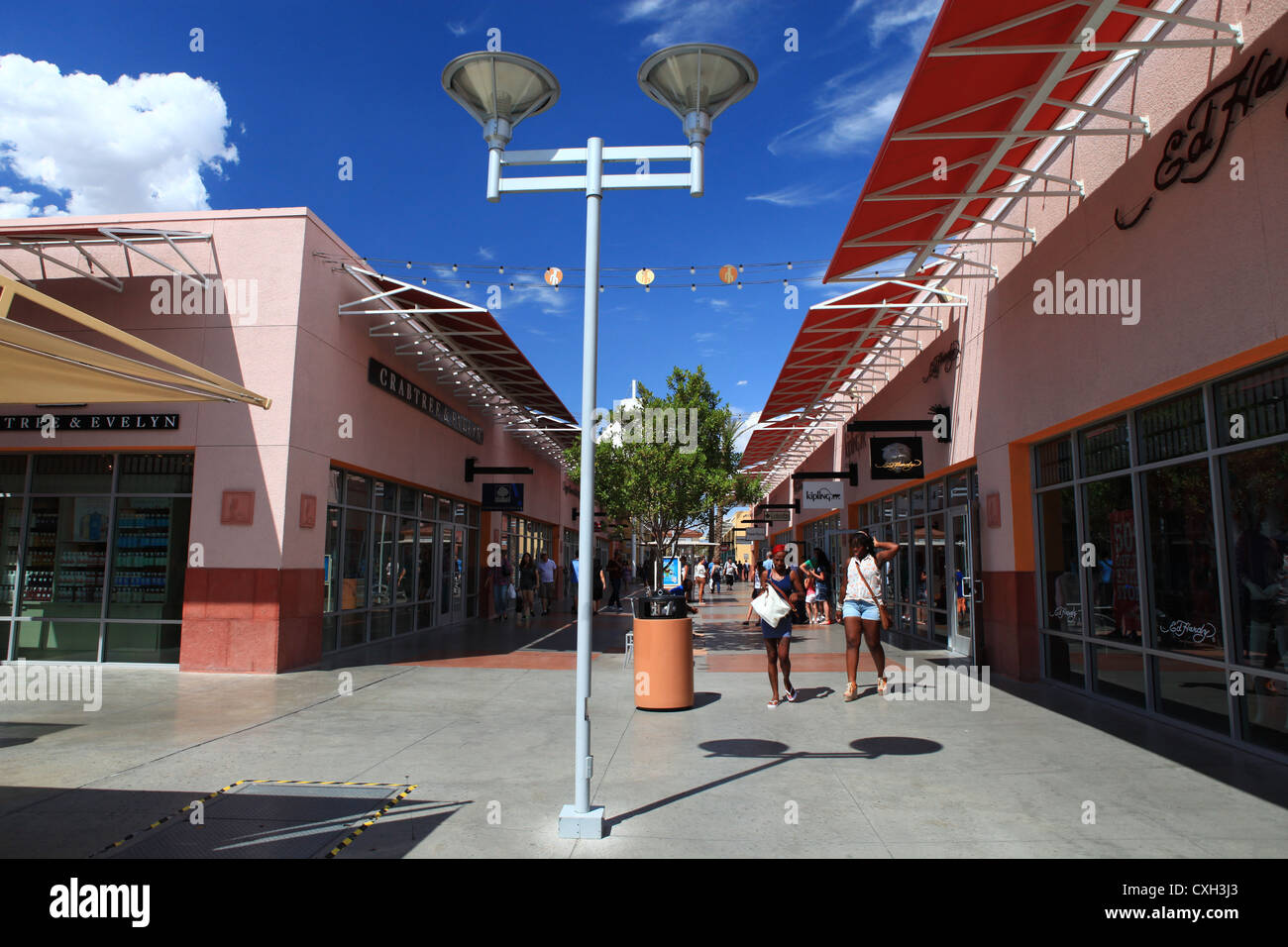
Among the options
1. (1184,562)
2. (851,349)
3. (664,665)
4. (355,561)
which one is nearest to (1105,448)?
(1184,562)

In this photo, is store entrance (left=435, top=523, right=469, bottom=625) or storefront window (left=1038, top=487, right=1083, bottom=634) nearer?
storefront window (left=1038, top=487, right=1083, bottom=634)

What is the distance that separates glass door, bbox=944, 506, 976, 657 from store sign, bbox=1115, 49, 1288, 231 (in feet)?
20.0

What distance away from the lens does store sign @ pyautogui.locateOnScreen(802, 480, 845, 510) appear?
19.8 m

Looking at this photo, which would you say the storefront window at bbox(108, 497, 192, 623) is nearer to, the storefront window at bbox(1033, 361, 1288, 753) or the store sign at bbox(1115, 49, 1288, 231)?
the storefront window at bbox(1033, 361, 1288, 753)

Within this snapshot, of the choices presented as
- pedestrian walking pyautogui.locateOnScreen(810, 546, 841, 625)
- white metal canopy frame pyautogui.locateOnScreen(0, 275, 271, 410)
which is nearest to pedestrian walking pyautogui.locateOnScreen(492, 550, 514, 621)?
pedestrian walking pyautogui.locateOnScreen(810, 546, 841, 625)

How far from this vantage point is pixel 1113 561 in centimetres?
820

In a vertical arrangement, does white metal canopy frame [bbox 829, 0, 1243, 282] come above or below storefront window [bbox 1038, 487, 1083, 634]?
above

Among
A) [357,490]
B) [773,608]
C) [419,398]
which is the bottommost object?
[773,608]

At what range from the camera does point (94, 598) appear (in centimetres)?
1121

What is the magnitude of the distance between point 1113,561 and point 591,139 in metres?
6.73

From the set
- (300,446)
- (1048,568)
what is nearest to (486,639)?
(300,446)

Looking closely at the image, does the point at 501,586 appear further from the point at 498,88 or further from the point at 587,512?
the point at 498,88
